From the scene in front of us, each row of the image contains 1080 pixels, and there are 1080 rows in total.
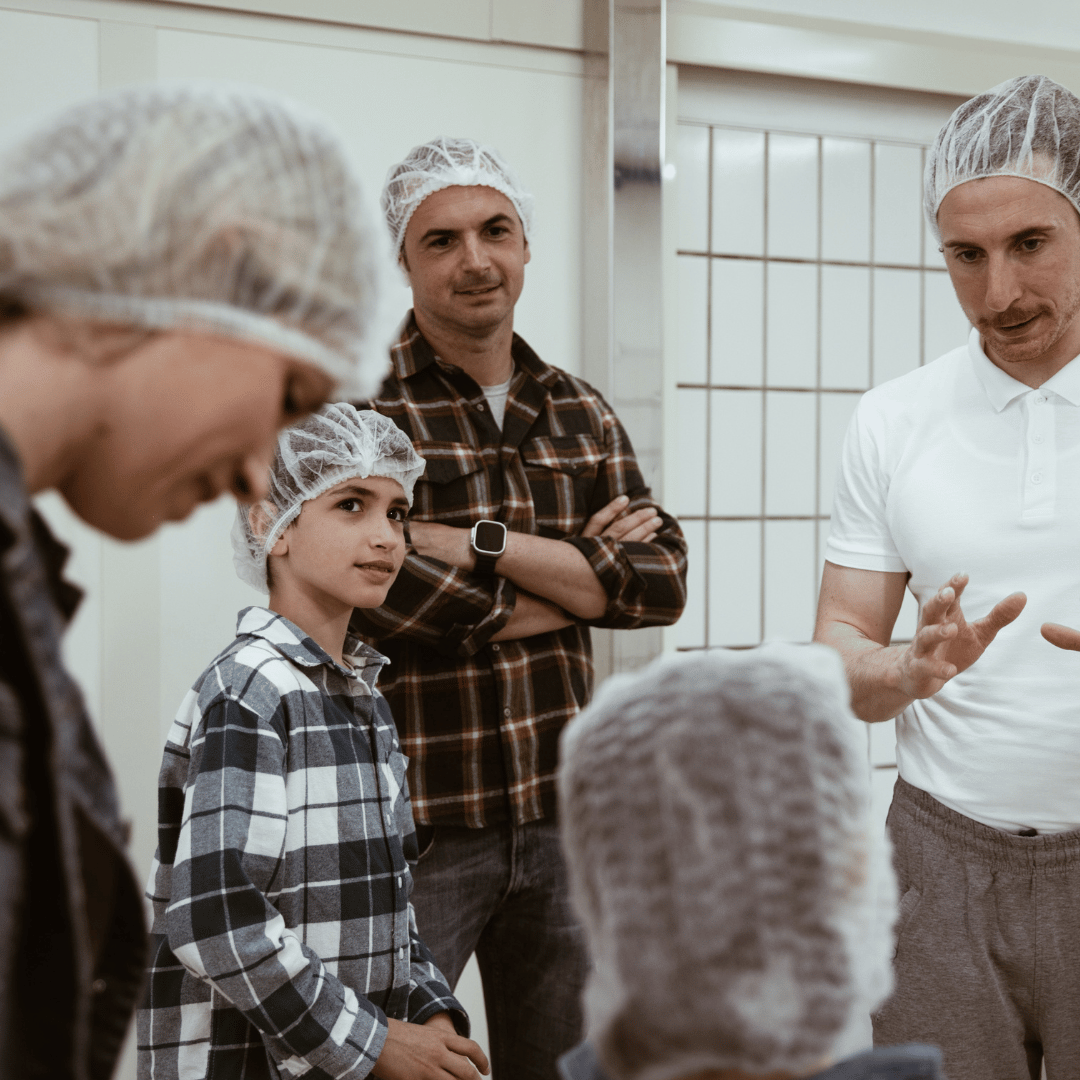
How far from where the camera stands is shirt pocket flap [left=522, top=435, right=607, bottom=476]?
2.16 metres

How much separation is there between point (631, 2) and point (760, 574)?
63.3 inches

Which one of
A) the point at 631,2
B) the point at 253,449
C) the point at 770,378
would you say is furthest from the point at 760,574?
the point at 253,449

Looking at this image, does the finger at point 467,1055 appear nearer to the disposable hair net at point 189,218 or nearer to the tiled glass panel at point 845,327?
the disposable hair net at point 189,218

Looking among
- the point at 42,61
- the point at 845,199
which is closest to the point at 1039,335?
the point at 845,199

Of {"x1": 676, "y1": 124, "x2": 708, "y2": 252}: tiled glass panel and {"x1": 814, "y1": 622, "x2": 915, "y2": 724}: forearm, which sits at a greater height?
→ {"x1": 676, "y1": 124, "x2": 708, "y2": 252}: tiled glass panel

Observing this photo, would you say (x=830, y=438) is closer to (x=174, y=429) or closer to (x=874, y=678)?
(x=874, y=678)

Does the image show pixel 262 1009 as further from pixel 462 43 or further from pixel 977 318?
pixel 462 43

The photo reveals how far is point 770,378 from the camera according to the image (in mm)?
3219

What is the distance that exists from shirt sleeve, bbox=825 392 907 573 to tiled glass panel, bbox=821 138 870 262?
4.96 ft

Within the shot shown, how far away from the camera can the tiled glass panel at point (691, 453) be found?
3139 millimetres

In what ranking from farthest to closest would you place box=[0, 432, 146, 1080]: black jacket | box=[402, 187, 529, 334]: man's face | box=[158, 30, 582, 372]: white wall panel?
box=[158, 30, 582, 372]: white wall panel < box=[402, 187, 529, 334]: man's face < box=[0, 432, 146, 1080]: black jacket

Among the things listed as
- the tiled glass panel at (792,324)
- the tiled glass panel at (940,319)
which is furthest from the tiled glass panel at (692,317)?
the tiled glass panel at (940,319)

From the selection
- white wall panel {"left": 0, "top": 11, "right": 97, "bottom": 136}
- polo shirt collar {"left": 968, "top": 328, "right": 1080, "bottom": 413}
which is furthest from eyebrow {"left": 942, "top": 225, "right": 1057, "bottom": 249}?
white wall panel {"left": 0, "top": 11, "right": 97, "bottom": 136}

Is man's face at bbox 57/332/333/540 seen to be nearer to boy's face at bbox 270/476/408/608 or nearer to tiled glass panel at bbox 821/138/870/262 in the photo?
boy's face at bbox 270/476/408/608
